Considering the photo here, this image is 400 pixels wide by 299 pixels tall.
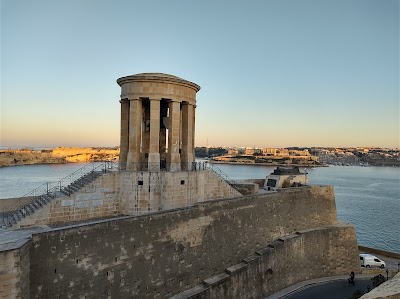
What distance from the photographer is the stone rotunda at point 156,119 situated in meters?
13.0

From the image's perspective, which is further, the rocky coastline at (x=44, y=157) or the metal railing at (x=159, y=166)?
the rocky coastline at (x=44, y=157)

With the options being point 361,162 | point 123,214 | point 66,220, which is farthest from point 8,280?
point 361,162

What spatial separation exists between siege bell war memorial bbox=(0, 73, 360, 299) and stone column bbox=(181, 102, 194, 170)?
0.05 meters

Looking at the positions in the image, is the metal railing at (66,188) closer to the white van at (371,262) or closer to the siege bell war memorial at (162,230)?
the siege bell war memorial at (162,230)

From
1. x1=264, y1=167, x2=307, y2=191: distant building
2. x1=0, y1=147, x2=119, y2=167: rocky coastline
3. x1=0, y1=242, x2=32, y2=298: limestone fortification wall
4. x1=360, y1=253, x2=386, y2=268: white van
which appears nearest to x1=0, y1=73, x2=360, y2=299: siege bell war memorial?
x1=0, y1=242, x2=32, y2=298: limestone fortification wall

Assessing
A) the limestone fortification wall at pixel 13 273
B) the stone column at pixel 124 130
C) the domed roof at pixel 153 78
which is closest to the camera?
the limestone fortification wall at pixel 13 273

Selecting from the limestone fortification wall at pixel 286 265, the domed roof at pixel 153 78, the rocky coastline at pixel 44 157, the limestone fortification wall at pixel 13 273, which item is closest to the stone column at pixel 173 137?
the domed roof at pixel 153 78

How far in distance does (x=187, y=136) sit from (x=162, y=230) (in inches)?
210

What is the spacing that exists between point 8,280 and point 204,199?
8771mm

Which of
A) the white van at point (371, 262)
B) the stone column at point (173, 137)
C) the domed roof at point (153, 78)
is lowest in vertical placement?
the white van at point (371, 262)

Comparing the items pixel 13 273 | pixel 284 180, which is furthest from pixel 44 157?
pixel 13 273

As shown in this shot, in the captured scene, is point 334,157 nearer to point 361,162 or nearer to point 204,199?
point 361,162

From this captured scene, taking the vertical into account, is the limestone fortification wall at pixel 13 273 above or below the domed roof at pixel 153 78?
below

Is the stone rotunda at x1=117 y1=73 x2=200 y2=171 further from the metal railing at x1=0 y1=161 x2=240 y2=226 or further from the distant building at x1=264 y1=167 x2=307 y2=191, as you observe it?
the distant building at x1=264 y1=167 x2=307 y2=191
